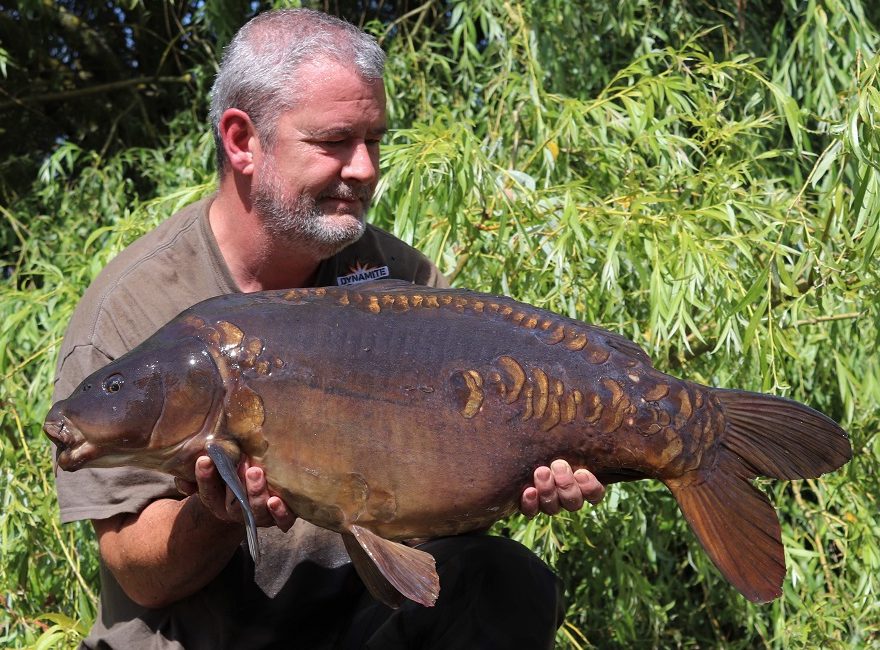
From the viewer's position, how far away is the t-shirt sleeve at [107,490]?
2080 millimetres

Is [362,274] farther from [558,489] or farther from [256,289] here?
[558,489]

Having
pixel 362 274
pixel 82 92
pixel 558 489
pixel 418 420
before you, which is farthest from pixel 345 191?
pixel 82 92

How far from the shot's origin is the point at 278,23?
93.0 inches

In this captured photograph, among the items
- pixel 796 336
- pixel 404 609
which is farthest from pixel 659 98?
pixel 404 609

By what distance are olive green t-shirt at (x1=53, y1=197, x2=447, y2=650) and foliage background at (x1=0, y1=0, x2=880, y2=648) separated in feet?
1.94

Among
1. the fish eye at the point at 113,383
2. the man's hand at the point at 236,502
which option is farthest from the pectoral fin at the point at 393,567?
the fish eye at the point at 113,383

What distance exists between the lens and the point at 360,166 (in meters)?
2.23

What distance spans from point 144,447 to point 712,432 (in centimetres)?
82

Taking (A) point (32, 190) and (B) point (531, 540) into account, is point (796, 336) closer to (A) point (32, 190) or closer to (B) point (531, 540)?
(B) point (531, 540)

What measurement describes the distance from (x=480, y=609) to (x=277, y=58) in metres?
1.04

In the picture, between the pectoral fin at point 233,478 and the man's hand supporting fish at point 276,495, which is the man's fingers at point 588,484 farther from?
the pectoral fin at point 233,478

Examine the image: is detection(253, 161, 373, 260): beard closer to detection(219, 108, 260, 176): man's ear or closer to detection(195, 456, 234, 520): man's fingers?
detection(219, 108, 260, 176): man's ear

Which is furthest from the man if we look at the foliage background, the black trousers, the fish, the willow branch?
the willow branch

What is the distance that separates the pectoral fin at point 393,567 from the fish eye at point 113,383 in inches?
15.1
